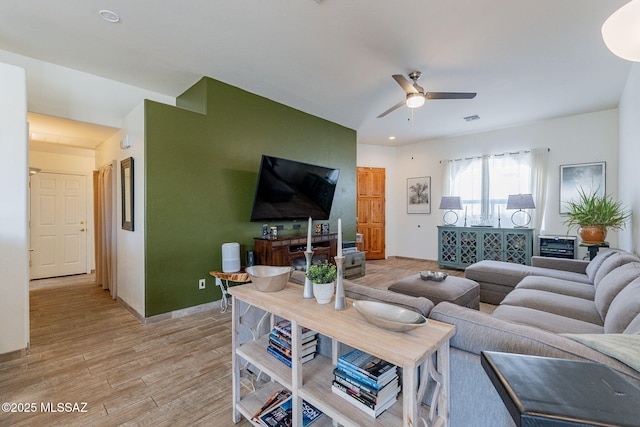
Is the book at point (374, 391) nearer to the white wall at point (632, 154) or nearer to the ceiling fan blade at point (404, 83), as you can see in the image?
the ceiling fan blade at point (404, 83)

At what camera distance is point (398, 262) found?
→ 6.58 m

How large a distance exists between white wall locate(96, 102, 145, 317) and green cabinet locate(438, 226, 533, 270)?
530 cm

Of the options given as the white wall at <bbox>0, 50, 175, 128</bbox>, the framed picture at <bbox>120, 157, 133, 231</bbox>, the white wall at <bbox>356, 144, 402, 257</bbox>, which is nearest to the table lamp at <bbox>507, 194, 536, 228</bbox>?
the white wall at <bbox>356, 144, 402, 257</bbox>

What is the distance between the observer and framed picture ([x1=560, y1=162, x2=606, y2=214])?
4.55m

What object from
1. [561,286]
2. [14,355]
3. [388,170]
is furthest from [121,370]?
[388,170]

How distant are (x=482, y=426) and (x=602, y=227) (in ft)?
10.8

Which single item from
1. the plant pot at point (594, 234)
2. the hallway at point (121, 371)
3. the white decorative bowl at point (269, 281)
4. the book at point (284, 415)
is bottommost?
the hallway at point (121, 371)

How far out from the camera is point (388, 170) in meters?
7.11

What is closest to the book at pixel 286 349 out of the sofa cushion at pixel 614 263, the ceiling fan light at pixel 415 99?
the sofa cushion at pixel 614 263

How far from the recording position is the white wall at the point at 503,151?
15.0 ft

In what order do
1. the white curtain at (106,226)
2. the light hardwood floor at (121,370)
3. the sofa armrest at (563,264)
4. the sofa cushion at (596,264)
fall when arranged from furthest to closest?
the white curtain at (106,226) < the sofa armrest at (563,264) < the sofa cushion at (596,264) < the light hardwood floor at (121,370)

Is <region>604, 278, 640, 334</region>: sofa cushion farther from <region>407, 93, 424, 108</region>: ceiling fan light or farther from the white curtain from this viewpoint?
the white curtain

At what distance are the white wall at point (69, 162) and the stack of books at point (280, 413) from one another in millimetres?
5573

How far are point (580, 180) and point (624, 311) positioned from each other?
4.43 meters
